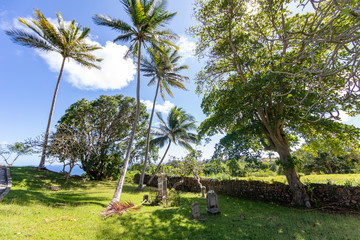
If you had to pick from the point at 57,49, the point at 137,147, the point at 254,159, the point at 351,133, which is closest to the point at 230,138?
the point at 254,159

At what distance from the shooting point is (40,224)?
172 inches

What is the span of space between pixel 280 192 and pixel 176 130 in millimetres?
11667

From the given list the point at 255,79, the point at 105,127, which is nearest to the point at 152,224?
the point at 255,79

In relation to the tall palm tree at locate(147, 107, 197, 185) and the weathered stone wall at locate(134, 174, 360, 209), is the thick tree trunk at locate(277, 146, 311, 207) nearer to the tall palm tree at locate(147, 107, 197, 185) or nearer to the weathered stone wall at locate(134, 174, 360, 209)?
the weathered stone wall at locate(134, 174, 360, 209)

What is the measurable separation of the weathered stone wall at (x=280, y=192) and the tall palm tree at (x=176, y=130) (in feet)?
21.5

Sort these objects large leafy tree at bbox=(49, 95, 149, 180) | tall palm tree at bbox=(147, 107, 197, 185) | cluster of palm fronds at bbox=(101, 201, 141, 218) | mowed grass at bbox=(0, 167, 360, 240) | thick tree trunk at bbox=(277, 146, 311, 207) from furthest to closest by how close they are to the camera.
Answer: tall palm tree at bbox=(147, 107, 197, 185), large leafy tree at bbox=(49, 95, 149, 180), thick tree trunk at bbox=(277, 146, 311, 207), cluster of palm fronds at bbox=(101, 201, 141, 218), mowed grass at bbox=(0, 167, 360, 240)

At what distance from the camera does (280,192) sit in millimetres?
8594

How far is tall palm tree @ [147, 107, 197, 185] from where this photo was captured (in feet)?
59.7

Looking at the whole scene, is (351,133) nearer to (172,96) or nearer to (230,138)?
(230,138)

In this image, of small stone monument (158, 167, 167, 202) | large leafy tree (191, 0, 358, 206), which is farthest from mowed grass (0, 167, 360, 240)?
large leafy tree (191, 0, 358, 206)

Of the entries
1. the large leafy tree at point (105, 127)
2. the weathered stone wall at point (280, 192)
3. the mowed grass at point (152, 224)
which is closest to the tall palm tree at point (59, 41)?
the large leafy tree at point (105, 127)

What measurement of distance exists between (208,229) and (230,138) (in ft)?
17.6

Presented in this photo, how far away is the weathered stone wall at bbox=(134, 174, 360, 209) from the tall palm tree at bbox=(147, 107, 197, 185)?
21.5 feet

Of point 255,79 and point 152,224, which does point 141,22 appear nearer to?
point 255,79
